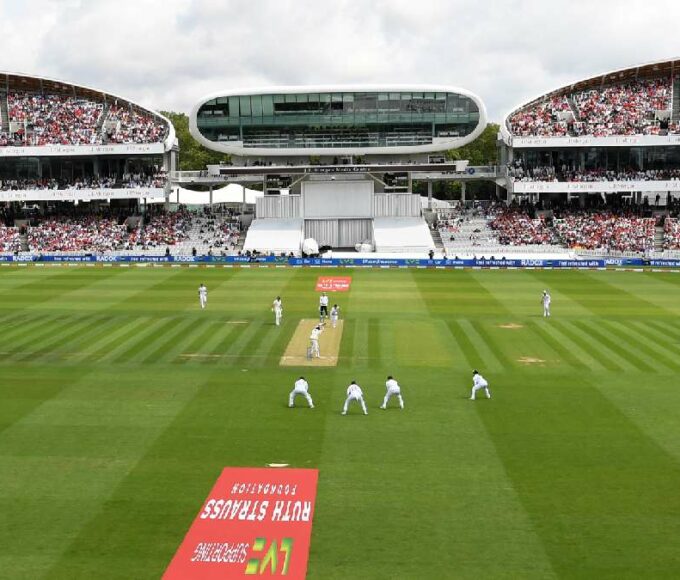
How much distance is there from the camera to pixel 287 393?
21047mm

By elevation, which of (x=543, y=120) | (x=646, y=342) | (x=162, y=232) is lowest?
(x=646, y=342)

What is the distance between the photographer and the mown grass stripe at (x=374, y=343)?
25047 mm

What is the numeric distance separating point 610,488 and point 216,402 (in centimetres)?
1026

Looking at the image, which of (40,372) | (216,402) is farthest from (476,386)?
(40,372)

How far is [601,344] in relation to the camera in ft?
91.9

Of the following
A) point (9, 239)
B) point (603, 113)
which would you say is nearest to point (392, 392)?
point (9, 239)

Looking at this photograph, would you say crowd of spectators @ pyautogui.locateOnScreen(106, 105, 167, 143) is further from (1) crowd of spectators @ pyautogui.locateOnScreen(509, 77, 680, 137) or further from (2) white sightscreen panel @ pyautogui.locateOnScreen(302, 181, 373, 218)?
(1) crowd of spectators @ pyautogui.locateOnScreen(509, 77, 680, 137)

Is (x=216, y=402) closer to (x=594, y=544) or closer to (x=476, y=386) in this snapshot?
(x=476, y=386)

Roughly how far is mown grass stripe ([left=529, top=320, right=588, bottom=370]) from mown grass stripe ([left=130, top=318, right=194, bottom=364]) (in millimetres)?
13957

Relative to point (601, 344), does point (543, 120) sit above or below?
above

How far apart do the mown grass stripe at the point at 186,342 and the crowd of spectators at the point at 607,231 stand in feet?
127

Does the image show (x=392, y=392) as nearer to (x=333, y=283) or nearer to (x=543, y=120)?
(x=333, y=283)

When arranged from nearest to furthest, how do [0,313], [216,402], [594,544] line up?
1. [594,544]
2. [216,402]
3. [0,313]

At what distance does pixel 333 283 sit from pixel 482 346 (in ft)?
64.4
